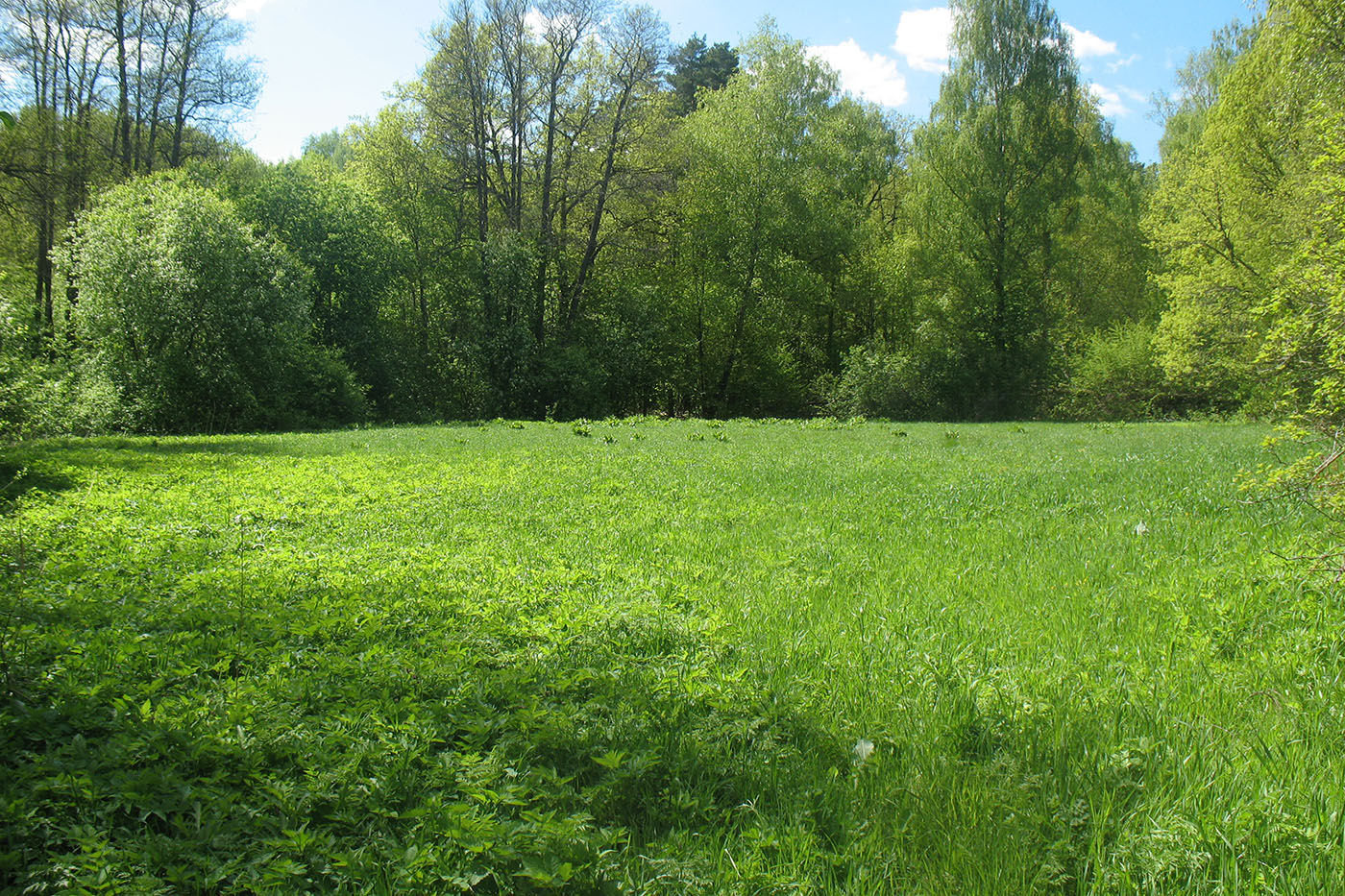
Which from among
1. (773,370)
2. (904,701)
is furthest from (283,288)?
(904,701)

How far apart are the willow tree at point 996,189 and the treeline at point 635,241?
0.13 m

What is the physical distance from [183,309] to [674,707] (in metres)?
26.8

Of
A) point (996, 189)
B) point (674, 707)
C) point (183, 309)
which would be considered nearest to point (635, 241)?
point (996, 189)

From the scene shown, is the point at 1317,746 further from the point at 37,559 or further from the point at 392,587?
the point at 37,559

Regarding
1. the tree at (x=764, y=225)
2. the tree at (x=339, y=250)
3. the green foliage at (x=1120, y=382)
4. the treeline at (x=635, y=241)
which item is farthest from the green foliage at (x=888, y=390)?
the tree at (x=339, y=250)

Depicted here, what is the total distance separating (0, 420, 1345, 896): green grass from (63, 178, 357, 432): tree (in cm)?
1961

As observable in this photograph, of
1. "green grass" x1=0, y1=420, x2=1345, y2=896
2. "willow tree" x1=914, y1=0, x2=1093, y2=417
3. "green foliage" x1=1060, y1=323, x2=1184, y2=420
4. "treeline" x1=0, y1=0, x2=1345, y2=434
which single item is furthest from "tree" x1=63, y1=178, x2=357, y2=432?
"green foliage" x1=1060, y1=323, x2=1184, y2=420

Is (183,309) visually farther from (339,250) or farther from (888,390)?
(888,390)

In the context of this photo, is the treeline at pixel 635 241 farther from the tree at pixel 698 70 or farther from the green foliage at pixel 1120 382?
the tree at pixel 698 70

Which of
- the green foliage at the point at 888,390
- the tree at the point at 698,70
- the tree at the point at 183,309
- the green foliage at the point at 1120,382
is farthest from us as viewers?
the tree at the point at 698,70

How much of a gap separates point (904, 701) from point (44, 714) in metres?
4.03

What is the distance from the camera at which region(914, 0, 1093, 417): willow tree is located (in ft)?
108

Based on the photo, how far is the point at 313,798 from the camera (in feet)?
8.85

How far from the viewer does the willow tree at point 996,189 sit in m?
33.0
